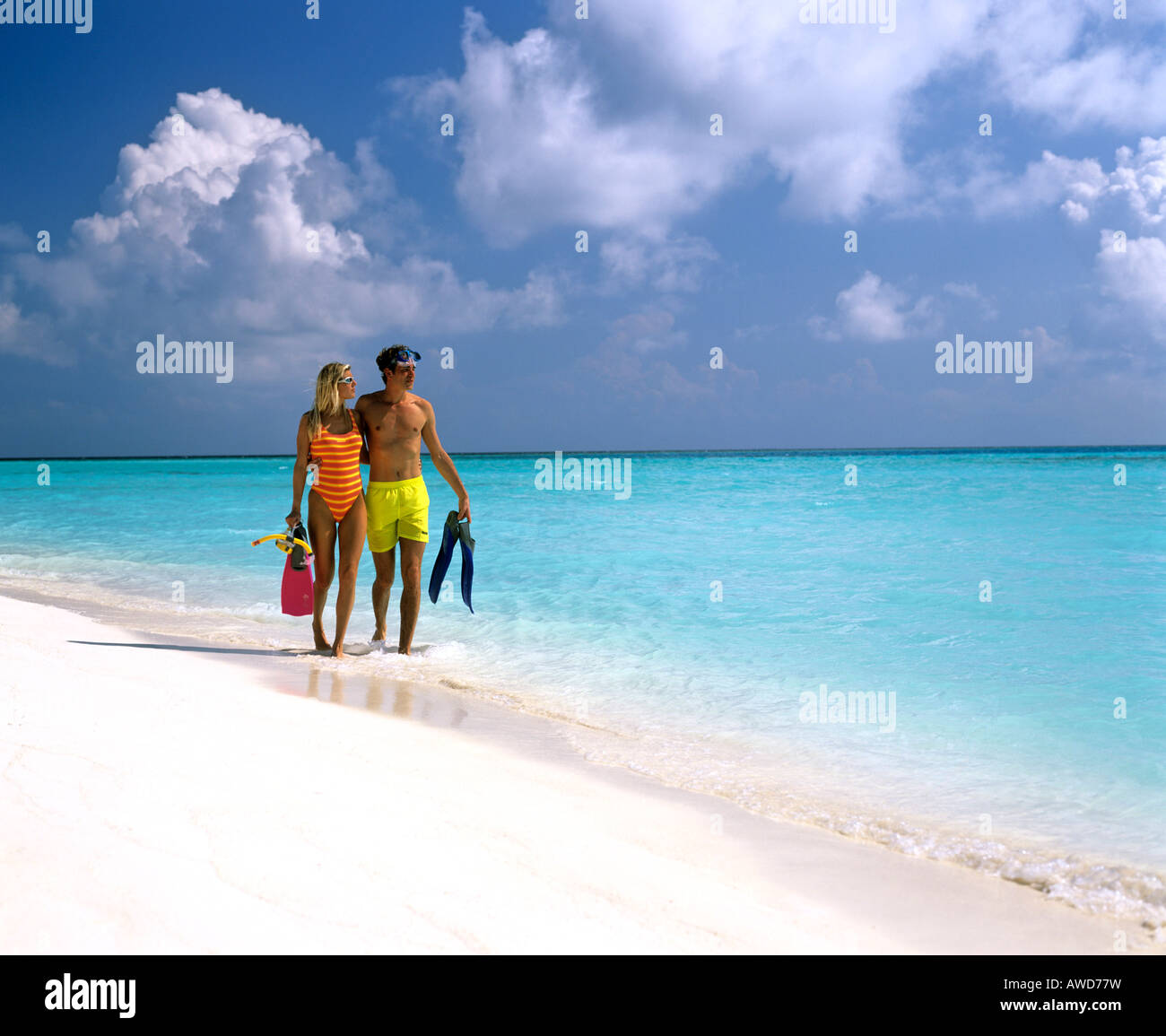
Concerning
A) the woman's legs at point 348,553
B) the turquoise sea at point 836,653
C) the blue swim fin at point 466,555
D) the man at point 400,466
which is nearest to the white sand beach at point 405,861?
the turquoise sea at point 836,653

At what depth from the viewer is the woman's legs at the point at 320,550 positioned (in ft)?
17.9

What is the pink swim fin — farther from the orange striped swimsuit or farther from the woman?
the orange striped swimsuit

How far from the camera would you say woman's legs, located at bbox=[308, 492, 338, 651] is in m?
5.45

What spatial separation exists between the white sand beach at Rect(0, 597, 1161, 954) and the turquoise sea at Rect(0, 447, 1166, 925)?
1.32ft

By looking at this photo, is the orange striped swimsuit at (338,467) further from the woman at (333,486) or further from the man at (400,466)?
the man at (400,466)

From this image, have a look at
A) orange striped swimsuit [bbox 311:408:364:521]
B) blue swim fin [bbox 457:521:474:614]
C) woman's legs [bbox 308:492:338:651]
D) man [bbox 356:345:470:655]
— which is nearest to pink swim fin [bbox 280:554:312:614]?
woman's legs [bbox 308:492:338:651]

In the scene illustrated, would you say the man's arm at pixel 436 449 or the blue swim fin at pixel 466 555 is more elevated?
the man's arm at pixel 436 449

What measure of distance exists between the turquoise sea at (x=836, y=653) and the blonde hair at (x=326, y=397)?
157cm

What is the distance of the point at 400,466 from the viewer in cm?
557

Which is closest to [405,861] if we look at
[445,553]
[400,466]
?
[400,466]

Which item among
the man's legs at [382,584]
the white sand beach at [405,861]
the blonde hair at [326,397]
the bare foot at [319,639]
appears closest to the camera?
the white sand beach at [405,861]

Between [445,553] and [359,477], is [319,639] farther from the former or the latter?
[359,477]

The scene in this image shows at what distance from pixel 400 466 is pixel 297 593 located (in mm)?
1284
